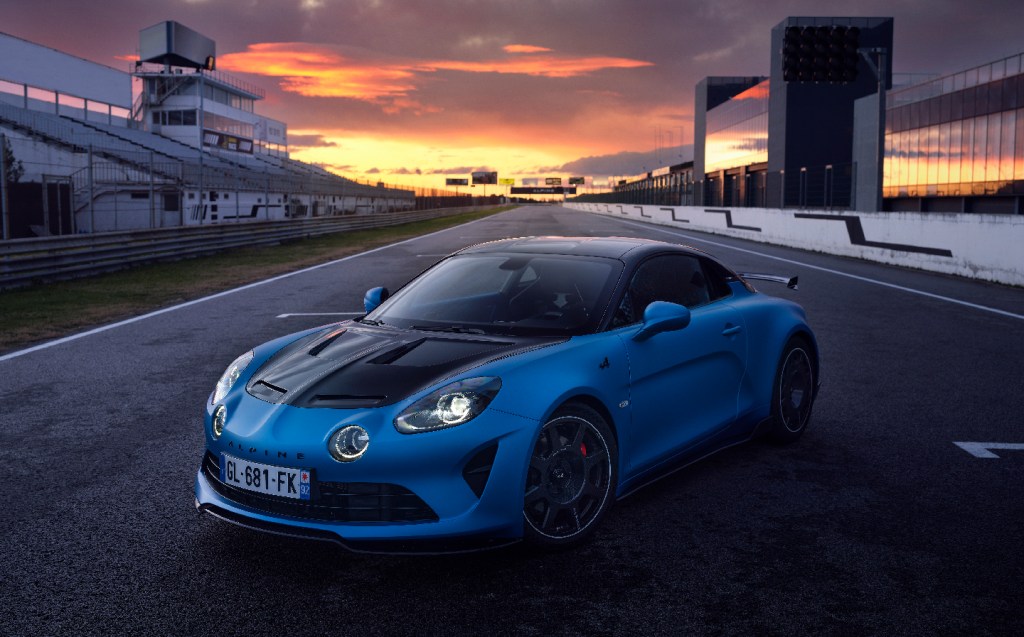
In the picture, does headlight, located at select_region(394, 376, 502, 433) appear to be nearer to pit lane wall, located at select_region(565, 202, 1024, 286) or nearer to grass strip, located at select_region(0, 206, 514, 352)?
grass strip, located at select_region(0, 206, 514, 352)

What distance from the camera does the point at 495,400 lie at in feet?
12.5

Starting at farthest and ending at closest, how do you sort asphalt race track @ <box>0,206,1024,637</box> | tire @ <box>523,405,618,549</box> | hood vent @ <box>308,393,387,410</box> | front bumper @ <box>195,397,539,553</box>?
tire @ <box>523,405,618,549</box> → hood vent @ <box>308,393,387,410</box> → front bumper @ <box>195,397,539,553</box> → asphalt race track @ <box>0,206,1024,637</box>

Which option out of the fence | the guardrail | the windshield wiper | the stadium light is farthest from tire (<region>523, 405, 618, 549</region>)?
the fence

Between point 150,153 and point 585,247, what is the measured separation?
758 inches

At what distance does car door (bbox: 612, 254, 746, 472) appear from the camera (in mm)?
4598

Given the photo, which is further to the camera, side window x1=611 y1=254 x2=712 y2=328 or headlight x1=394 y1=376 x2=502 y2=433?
side window x1=611 y1=254 x2=712 y2=328

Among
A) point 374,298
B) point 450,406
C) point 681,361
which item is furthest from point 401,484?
point 374,298

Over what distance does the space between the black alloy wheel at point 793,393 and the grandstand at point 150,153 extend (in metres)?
14.1

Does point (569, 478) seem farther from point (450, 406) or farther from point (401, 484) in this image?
point (401, 484)

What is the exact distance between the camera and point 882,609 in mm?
3520

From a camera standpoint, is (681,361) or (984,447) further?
(984,447)

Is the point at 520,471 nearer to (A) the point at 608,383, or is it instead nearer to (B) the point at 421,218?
(A) the point at 608,383

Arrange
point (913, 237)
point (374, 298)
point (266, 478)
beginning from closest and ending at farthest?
1. point (266, 478)
2. point (374, 298)
3. point (913, 237)

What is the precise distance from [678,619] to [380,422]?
1296mm
